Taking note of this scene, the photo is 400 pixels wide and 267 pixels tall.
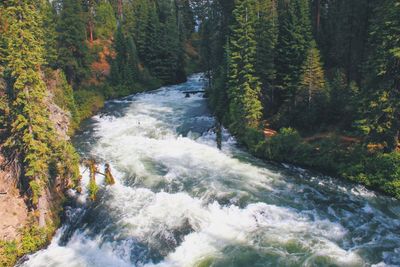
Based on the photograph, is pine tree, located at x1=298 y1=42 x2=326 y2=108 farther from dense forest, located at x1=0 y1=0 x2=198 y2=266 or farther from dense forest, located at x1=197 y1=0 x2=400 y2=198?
dense forest, located at x1=0 y1=0 x2=198 y2=266

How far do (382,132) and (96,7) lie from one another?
64.4 metres

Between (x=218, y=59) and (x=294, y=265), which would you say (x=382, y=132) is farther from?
(x=218, y=59)

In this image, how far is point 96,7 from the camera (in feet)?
246

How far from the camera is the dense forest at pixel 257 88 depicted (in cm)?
2025

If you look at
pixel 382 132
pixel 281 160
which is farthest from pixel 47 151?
pixel 382 132

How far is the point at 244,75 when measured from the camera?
116ft

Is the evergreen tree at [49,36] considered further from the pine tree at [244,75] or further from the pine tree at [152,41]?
the pine tree at [244,75]

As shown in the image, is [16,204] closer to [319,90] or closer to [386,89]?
[386,89]

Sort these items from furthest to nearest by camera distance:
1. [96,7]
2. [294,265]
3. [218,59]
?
[96,7], [218,59], [294,265]

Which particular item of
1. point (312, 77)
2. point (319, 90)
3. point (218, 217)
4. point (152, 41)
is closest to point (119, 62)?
point (152, 41)

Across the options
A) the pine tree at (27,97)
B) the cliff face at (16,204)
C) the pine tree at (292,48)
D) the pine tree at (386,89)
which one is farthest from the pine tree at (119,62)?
the pine tree at (386,89)

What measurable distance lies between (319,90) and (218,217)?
17.4m

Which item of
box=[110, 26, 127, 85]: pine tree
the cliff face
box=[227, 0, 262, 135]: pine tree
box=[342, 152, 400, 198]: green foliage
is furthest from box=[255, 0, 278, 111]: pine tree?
box=[110, 26, 127, 85]: pine tree

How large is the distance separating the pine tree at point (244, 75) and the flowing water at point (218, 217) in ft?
13.1
